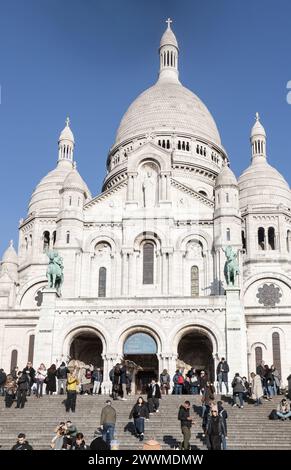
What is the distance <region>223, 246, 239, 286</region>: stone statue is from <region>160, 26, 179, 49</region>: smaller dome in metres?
46.8

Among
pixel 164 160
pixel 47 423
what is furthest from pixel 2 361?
pixel 47 423

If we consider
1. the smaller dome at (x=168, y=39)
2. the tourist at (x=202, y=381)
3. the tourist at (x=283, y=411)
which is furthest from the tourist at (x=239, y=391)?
the smaller dome at (x=168, y=39)

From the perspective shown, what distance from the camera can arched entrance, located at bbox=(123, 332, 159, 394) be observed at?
43.0m

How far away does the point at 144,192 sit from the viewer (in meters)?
51.8

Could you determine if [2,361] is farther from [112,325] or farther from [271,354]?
[271,354]

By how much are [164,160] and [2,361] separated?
19.6 m

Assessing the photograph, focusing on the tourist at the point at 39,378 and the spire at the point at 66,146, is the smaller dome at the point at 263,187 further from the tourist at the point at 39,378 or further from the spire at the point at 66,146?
the tourist at the point at 39,378

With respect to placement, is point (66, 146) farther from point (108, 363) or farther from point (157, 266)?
point (108, 363)

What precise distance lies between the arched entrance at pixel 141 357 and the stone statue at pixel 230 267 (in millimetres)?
6124

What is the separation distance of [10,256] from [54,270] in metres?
16.1

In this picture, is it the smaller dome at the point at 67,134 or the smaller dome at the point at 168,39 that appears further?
the smaller dome at the point at 168,39

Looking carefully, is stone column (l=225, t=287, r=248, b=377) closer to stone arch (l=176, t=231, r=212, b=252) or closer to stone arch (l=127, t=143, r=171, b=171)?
stone arch (l=176, t=231, r=212, b=252)

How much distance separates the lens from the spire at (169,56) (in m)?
82.0

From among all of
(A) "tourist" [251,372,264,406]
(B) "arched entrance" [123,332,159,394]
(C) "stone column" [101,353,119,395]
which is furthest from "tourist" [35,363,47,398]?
(A) "tourist" [251,372,264,406]
